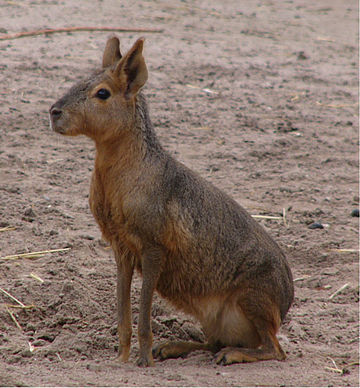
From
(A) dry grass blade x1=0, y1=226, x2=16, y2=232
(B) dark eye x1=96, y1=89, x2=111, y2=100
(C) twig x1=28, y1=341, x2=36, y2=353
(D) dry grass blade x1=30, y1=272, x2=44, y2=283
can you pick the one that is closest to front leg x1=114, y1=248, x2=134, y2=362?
(C) twig x1=28, y1=341, x2=36, y2=353

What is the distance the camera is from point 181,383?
3309 millimetres

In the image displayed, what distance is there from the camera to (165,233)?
11.6 feet

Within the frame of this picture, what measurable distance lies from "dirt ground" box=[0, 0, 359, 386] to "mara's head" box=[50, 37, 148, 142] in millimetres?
1234

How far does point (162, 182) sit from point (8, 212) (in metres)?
1.84

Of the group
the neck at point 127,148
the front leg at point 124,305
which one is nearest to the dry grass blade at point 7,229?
the front leg at point 124,305

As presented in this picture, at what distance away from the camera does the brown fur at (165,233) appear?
3.45 meters

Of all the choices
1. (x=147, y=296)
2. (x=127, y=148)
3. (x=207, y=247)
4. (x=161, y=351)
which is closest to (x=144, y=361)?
(x=161, y=351)

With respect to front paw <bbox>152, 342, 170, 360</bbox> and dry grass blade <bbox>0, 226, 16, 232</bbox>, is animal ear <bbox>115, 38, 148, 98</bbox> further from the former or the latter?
dry grass blade <bbox>0, 226, 16, 232</bbox>

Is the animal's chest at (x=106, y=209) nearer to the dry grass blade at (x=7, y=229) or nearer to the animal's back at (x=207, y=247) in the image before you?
the animal's back at (x=207, y=247)

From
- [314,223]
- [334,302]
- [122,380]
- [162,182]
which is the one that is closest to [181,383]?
[122,380]

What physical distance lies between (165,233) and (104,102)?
0.76m

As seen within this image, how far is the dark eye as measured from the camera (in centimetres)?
340

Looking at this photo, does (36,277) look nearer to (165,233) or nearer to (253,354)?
(165,233)

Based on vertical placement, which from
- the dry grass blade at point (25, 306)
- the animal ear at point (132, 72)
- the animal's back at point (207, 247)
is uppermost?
the animal ear at point (132, 72)
